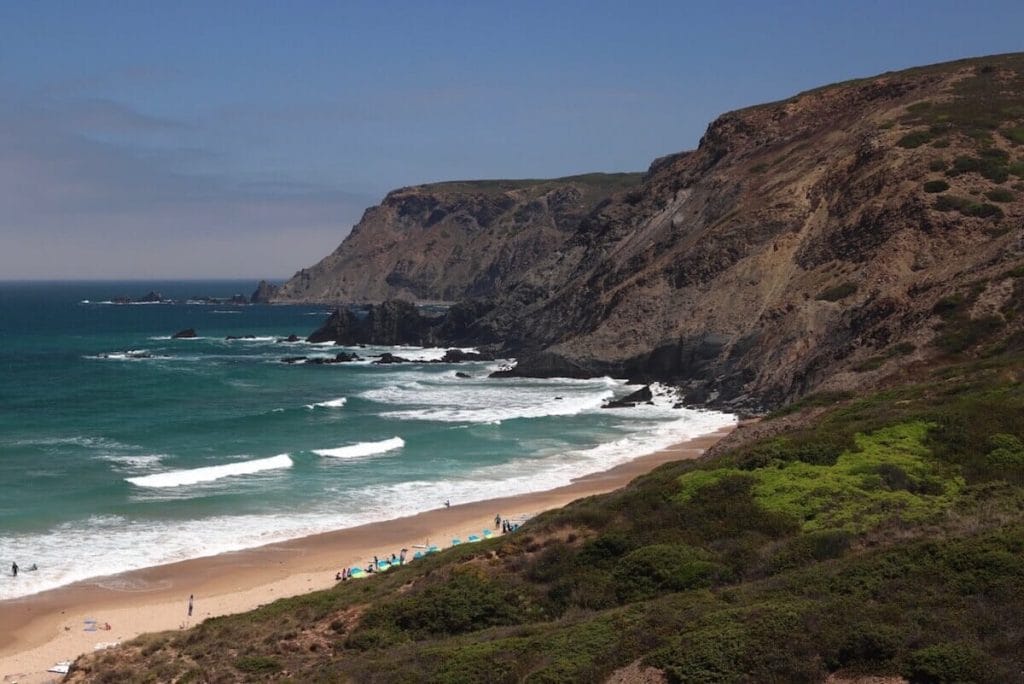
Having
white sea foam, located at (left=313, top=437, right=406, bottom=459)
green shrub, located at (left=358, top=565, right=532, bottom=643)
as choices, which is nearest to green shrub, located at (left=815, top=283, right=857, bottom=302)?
white sea foam, located at (left=313, top=437, right=406, bottom=459)

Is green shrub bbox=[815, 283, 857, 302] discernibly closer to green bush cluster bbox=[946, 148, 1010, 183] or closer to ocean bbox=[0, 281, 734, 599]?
ocean bbox=[0, 281, 734, 599]

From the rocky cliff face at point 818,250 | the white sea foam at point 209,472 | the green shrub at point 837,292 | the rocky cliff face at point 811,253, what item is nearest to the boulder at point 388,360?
the rocky cliff face at point 811,253

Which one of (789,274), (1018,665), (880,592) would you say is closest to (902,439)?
(880,592)

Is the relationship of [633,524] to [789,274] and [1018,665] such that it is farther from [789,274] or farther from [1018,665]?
[789,274]

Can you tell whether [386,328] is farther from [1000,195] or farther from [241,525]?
[241,525]

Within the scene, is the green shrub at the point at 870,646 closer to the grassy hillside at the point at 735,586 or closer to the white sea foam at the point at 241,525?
the grassy hillside at the point at 735,586
